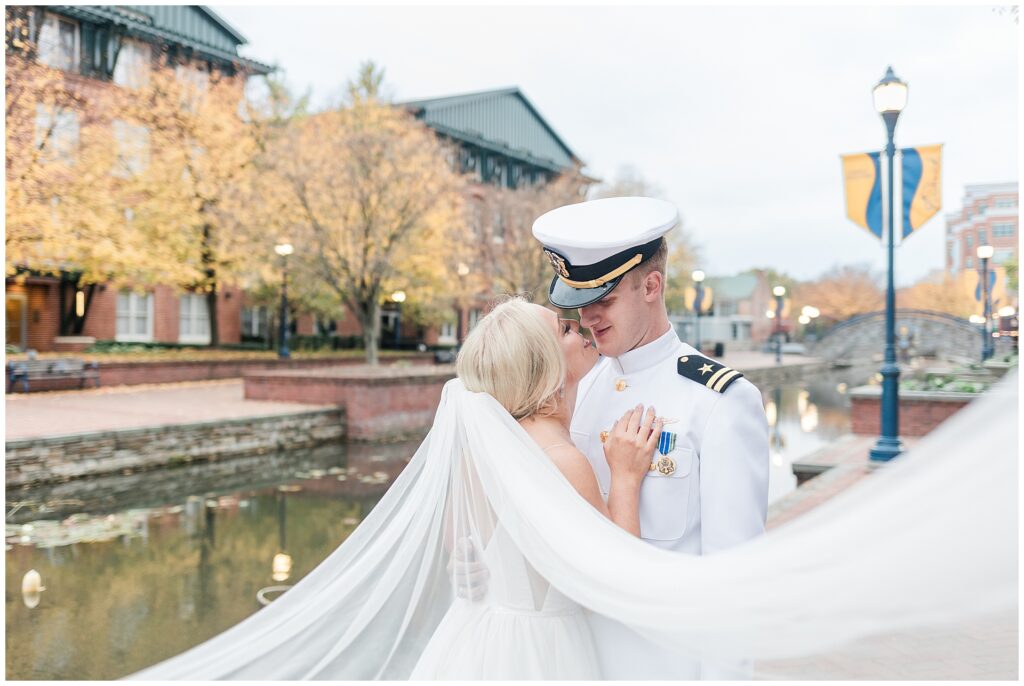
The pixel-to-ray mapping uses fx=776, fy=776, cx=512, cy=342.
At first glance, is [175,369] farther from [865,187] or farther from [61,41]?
[865,187]

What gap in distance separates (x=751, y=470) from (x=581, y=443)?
24.5 inches

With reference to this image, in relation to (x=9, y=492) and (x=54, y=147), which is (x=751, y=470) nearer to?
(x=9, y=492)

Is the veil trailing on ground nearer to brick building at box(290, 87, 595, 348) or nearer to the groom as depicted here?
the groom

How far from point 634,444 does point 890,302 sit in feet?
35.8

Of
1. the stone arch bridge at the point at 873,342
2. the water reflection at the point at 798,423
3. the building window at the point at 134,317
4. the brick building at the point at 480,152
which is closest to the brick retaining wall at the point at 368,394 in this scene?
the water reflection at the point at 798,423

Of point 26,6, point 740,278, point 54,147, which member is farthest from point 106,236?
point 740,278

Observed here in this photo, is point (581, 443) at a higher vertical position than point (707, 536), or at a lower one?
higher

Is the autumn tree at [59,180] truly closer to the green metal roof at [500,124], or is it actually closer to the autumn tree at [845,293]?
the green metal roof at [500,124]

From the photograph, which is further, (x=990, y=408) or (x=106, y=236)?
(x=106, y=236)

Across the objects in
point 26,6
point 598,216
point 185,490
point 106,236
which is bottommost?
point 185,490

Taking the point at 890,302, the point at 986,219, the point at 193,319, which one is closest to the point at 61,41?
the point at 193,319

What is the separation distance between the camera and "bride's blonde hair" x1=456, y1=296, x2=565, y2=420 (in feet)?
7.00

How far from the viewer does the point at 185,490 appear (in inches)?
447

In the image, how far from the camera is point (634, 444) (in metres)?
2.07
